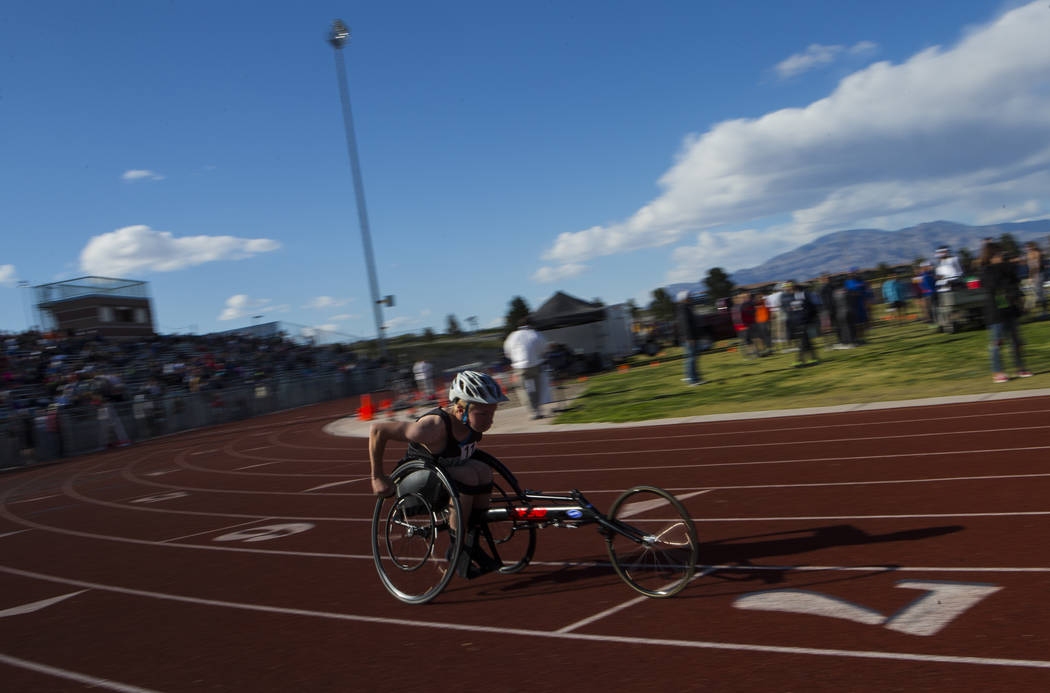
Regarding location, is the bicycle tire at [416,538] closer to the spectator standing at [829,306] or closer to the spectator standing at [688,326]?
the spectator standing at [688,326]

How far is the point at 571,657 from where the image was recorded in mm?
4207

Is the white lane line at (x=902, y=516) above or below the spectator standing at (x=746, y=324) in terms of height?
below

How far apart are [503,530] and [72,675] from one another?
2864mm

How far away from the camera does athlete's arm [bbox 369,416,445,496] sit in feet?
16.6

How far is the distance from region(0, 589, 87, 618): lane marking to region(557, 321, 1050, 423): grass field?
9612 mm

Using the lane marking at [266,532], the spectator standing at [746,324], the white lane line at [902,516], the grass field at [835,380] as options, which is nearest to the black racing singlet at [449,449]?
the white lane line at [902,516]

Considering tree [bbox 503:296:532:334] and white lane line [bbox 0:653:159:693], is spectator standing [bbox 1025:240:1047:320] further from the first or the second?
tree [bbox 503:296:532:334]

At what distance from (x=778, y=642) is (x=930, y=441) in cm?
593

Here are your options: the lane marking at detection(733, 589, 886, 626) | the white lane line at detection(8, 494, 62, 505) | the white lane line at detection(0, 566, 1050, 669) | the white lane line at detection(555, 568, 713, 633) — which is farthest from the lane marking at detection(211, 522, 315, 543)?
the white lane line at detection(8, 494, 62, 505)

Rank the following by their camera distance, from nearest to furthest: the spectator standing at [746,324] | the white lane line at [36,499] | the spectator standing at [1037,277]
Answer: the white lane line at [36,499]
the spectator standing at [1037,277]
the spectator standing at [746,324]

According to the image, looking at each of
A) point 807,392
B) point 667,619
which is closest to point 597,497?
point 667,619

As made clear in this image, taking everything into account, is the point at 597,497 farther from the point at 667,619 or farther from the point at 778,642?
the point at 778,642

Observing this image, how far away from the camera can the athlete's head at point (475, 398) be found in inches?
199

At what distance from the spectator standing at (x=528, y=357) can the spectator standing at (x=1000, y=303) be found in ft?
24.6
